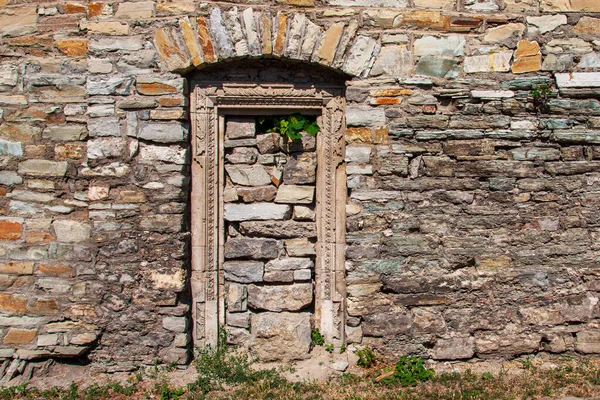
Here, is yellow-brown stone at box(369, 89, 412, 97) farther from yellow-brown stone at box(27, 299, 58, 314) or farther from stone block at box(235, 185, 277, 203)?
yellow-brown stone at box(27, 299, 58, 314)

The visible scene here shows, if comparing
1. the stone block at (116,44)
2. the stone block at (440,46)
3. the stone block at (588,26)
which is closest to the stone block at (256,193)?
the stone block at (116,44)

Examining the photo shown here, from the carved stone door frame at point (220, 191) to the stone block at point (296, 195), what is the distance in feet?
0.28

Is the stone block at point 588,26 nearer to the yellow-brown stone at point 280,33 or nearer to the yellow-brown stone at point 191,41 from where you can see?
the yellow-brown stone at point 280,33

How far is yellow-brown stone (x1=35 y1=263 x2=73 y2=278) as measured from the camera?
432 cm

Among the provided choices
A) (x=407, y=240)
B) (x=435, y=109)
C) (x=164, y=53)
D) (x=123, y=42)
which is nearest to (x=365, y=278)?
(x=407, y=240)

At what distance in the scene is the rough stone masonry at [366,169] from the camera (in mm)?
4203

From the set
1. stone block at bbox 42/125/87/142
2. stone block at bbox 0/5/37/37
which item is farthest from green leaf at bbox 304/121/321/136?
stone block at bbox 0/5/37/37

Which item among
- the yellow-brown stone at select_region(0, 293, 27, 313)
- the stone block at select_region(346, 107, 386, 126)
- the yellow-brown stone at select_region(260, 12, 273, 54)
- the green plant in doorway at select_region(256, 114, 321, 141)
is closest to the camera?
the yellow-brown stone at select_region(260, 12, 273, 54)

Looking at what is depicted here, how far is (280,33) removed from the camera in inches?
163

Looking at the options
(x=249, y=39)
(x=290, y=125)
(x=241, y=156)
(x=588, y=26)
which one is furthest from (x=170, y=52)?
(x=588, y=26)

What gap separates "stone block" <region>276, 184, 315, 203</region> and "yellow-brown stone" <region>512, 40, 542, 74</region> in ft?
6.46

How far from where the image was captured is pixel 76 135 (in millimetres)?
4309

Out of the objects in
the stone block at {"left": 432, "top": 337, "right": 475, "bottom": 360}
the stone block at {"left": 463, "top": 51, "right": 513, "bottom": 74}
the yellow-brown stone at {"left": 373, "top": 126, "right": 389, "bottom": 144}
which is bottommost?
the stone block at {"left": 432, "top": 337, "right": 475, "bottom": 360}

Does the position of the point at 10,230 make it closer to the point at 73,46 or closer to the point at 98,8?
the point at 73,46
